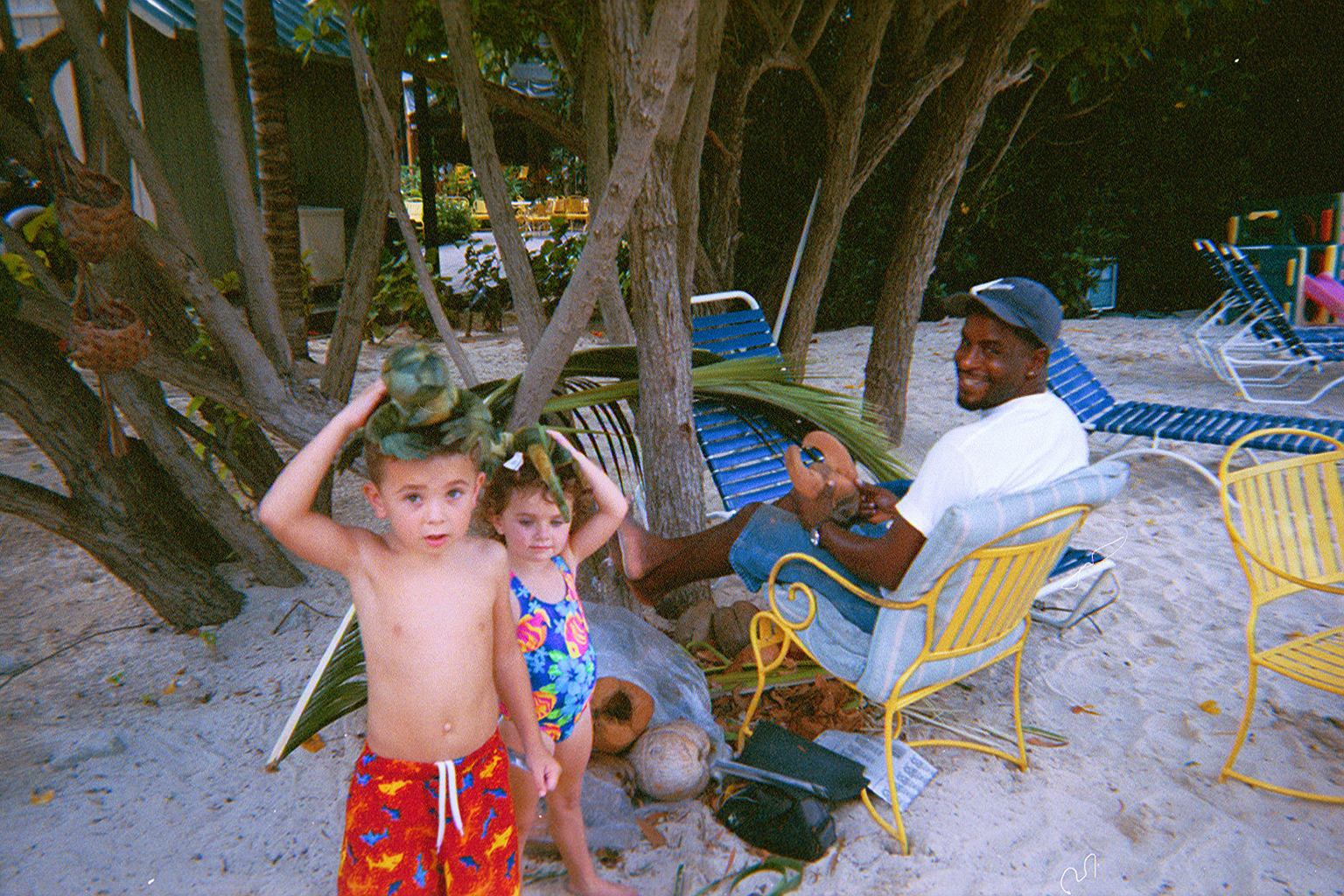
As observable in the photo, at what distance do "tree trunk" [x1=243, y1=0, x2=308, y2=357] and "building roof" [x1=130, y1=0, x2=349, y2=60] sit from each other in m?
2.51

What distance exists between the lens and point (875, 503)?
112 inches

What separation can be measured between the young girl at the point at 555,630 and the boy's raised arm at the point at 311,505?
381 mm

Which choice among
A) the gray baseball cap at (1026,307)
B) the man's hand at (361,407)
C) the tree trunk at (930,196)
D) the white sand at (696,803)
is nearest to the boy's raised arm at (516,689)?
the man's hand at (361,407)

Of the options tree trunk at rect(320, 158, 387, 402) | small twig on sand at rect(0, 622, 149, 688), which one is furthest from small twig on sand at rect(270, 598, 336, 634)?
tree trunk at rect(320, 158, 387, 402)

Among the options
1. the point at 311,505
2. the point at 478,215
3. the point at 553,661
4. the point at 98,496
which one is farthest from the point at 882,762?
the point at 478,215

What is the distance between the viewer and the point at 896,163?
9438 mm

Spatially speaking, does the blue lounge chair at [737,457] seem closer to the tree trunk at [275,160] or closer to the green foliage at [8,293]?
the tree trunk at [275,160]

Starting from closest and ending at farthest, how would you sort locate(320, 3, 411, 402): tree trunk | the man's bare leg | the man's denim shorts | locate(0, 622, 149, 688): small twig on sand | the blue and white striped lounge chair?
the man's denim shorts < the man's bare leg < locate(0, 622, 149, 688): small twig on sand < locate(320, 3, 411, 402): tree trunk < the blue and white striped lounge chair

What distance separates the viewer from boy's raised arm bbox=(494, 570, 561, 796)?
176 centimetres

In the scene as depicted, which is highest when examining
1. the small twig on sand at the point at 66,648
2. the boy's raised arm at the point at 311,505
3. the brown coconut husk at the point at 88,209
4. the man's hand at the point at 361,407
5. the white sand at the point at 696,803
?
the brown coconut husk at the point at 88,209

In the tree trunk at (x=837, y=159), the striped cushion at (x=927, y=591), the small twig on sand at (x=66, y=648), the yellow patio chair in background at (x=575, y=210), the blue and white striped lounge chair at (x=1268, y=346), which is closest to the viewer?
the striped cushion at (x=927, y=591)

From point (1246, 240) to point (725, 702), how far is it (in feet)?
31.5

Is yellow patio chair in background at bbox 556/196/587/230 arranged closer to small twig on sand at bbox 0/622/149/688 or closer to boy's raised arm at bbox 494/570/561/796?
small twig on sand at bbox 0/622/149/688

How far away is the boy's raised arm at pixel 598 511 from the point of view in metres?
2.05
